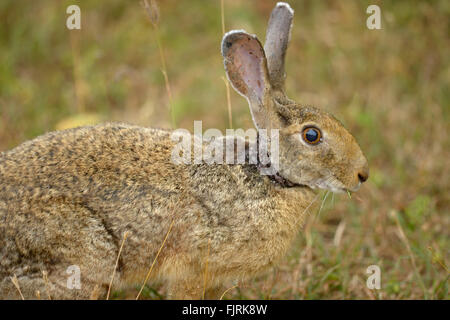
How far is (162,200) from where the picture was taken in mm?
4395

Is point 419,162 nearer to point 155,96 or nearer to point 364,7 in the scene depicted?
point 364,7

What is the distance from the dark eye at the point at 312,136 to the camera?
4500 millimetres

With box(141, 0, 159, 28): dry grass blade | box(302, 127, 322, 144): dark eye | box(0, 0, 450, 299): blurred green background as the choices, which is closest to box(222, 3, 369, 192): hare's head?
box(302, 127, 322, 144): dark eye

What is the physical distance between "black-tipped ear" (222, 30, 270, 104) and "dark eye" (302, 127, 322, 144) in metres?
0.45

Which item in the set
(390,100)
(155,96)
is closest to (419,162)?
(390,100)

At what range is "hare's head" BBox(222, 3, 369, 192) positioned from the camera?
176 inches

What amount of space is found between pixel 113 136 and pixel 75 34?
4487 mm

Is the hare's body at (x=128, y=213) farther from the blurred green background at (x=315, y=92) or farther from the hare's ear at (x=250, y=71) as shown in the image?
the blurred green background at (x=315, y=92)

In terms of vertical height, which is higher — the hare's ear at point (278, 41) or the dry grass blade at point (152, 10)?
the dry grass blade at point (152, 10)

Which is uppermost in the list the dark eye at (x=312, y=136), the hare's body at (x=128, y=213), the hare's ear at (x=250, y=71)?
the hare's ear at (x=250, y=71)

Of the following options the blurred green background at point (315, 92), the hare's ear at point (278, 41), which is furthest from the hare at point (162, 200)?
the blurred green background at point (315, 92)

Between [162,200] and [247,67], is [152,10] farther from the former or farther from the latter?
[162,200]

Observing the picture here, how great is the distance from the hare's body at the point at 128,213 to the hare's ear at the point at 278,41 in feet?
2.74

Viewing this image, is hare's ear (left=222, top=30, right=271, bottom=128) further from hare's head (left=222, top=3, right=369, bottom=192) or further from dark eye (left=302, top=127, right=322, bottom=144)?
dark eye (left=302, top=127, right=322, bottom=144)
